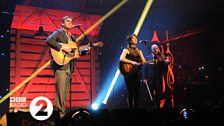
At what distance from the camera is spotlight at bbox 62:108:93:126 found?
12.3ft

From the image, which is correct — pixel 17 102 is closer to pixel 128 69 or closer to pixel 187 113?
→ pixel 128 69

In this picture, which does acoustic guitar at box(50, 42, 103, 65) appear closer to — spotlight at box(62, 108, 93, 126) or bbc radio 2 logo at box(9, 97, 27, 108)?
spotlight at box(62, 108, 93, 126)

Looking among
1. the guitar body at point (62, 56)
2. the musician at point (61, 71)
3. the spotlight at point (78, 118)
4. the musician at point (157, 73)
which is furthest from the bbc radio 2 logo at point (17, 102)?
the spotlight at point (78, 118)

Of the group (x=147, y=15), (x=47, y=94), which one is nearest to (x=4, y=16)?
(x=47, y=94)

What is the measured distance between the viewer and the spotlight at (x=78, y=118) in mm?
3756

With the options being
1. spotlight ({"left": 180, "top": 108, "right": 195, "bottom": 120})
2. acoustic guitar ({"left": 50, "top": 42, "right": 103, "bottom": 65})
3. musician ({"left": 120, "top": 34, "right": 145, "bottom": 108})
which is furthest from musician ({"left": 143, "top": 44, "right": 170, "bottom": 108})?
spotlight ({"left": 180, "top": 108, "right": 195, "bottom": 120})

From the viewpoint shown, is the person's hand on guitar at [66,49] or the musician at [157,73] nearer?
the person's hand on guitar at [66,49]

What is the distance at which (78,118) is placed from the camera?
3877 millimetres

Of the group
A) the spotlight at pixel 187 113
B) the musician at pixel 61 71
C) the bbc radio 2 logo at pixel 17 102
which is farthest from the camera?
the bbc radio 2 logo at pixel 17 102

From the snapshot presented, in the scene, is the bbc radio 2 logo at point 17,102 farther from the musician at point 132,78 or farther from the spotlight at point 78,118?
the spotlight at point 78,118

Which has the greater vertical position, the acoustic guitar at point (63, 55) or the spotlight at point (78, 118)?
the acoustic guitar at point (63, 55)

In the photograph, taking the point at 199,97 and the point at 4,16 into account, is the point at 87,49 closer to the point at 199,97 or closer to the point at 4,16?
the point at 4,16

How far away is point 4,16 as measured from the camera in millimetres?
9359

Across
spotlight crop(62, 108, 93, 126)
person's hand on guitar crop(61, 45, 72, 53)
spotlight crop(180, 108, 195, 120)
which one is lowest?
spotlight crop(180, 108, 195, 120)
